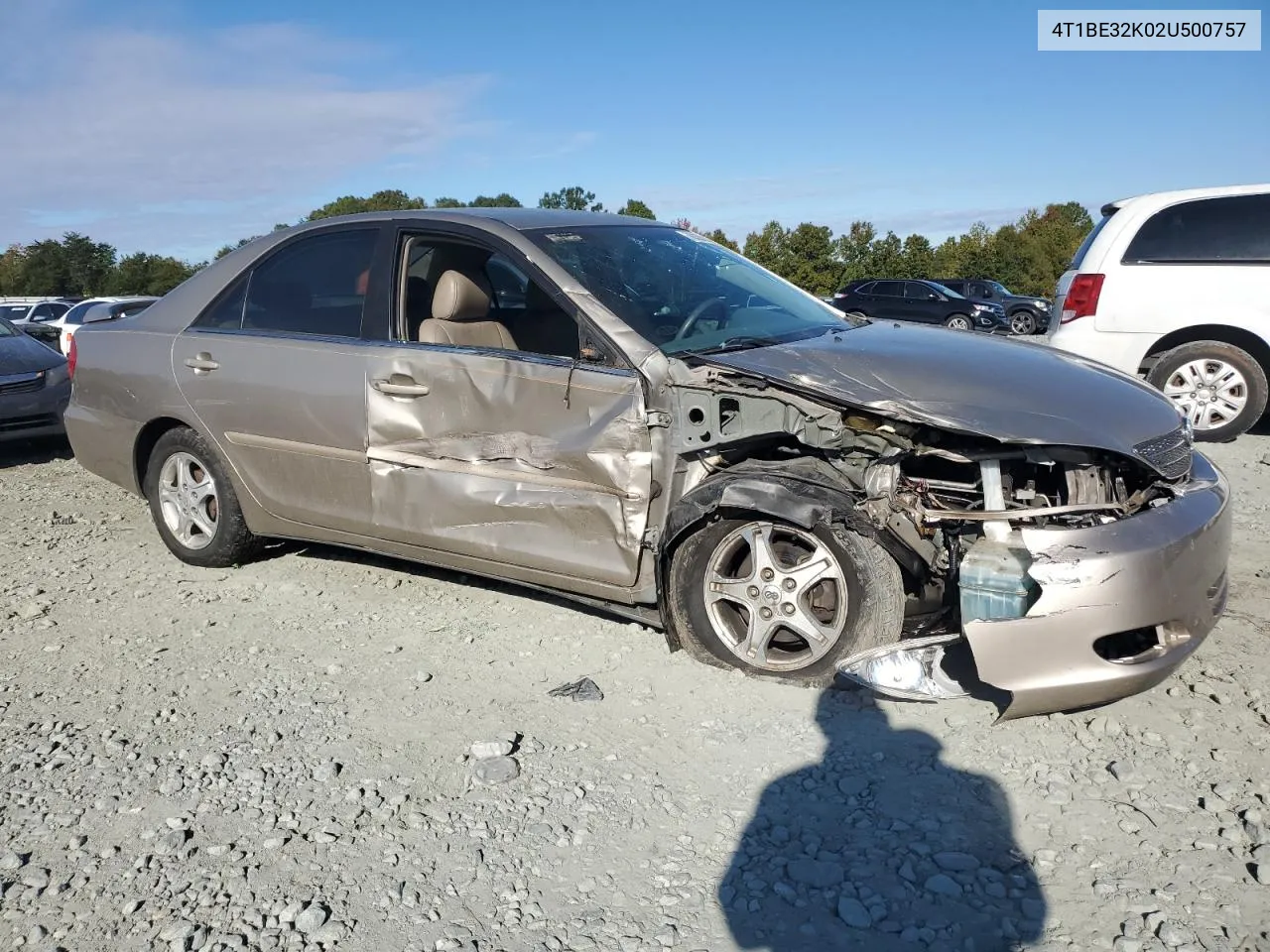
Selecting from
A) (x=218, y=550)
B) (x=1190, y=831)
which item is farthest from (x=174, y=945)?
(x=218, y=550)

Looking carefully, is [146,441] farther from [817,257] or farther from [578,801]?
[817,257]

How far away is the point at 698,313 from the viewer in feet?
13.6

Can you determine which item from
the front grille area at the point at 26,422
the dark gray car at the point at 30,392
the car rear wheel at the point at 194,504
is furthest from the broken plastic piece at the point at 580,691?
the front grille area at the point at 26,422

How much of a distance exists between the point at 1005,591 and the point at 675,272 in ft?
6.65

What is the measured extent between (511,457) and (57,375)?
21.6ft

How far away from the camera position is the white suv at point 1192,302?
7.36 metres

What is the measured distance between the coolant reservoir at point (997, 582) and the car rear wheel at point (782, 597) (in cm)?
32

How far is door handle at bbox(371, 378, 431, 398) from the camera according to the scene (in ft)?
13.7

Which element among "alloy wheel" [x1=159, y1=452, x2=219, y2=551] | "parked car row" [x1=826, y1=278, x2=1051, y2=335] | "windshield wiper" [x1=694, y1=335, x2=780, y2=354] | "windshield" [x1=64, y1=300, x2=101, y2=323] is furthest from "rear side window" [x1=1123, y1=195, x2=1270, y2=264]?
"windshield" [x1=64, y1=300, x2=101, y2=323]

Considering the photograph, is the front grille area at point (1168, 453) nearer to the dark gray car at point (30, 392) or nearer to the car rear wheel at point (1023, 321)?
the dark gray car at point (30, 392)

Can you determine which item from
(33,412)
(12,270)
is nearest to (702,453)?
(33,412)

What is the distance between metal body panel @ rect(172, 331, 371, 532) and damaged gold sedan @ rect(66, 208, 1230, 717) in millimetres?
14

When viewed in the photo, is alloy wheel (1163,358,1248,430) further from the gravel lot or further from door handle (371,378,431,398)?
door handle (371,378,431,398)

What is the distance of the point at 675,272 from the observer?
442 cm
